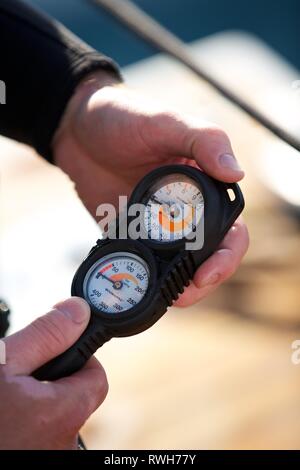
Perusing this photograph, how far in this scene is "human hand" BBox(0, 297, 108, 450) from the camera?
98cm

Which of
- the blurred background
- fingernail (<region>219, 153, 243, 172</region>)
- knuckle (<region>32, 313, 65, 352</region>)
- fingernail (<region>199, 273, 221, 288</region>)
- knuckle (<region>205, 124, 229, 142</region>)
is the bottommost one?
the blurred background

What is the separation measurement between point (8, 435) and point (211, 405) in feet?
3.00

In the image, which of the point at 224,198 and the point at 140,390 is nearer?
the point at 224,198

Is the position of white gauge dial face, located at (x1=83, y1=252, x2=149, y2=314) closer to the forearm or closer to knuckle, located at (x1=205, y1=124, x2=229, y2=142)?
knuckle, located at (x1=205, y1=124, x2=229, y2=142)

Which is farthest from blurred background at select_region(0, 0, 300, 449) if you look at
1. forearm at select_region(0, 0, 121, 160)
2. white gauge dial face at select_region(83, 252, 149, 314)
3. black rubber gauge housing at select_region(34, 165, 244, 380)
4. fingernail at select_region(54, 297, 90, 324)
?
fingernail at select_region(54, 297, 90, 324)

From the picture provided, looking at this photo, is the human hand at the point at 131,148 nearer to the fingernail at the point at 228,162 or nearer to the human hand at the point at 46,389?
the fingernail at the point at 228,162

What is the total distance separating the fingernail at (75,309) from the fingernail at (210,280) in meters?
0.17

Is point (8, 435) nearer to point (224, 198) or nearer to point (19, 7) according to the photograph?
point (224, 198)

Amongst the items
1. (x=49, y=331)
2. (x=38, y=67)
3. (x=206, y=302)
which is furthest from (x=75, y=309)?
(x=206, y=302)

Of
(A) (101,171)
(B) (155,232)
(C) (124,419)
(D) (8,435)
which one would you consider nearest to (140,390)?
(C) (124,419)

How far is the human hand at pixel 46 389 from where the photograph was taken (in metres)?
0.98

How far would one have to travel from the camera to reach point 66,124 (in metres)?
1.46

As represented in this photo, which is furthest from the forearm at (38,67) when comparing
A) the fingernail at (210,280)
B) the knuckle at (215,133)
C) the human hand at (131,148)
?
the fingernail at (210,280)

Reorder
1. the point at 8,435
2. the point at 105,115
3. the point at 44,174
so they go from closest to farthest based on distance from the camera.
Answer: the point at 8,435, the point at 105,115, the point at 44,174
